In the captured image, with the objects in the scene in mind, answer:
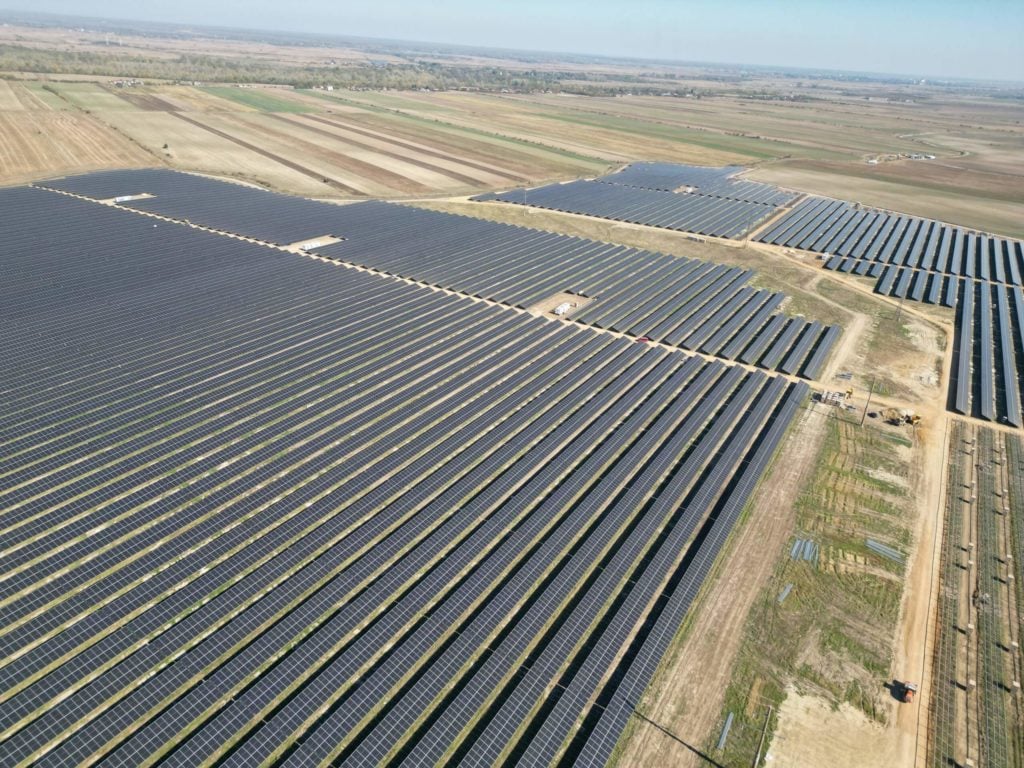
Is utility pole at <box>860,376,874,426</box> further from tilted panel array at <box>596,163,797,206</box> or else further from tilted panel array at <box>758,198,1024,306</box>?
tilted panel array at <box>596,163,797,206</box>

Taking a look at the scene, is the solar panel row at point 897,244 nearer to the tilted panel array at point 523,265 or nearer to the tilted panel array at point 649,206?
the tilted panel array at point 649,206

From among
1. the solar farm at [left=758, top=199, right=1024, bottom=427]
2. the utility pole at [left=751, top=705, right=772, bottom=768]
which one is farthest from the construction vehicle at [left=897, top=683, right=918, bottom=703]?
the solar farm at [left=758, top=199, right=1024, bottom=427]

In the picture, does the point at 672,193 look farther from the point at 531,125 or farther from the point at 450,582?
the point at 450,582

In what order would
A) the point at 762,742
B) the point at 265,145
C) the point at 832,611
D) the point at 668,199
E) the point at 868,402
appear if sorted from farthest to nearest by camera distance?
the point at 265,145, the point at 668,199, the point at 868,402, the point at 832,611, the point at 762,742

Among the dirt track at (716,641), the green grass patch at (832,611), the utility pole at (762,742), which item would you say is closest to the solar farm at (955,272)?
the green grass patch at (832,611)

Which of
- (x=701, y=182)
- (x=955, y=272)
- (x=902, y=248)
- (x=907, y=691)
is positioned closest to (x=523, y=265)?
(x=907, y=691)

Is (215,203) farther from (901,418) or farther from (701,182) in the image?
(701,182)

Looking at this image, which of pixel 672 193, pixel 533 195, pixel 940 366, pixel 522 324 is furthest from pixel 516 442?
pixel 672 193
